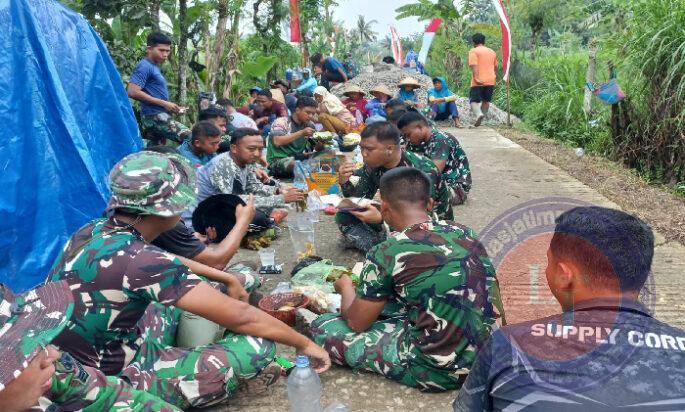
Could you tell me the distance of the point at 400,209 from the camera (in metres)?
2.93

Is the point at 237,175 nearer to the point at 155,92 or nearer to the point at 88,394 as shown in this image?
the point at 155,92

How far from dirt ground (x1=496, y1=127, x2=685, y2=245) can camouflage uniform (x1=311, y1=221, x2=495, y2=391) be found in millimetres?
3454

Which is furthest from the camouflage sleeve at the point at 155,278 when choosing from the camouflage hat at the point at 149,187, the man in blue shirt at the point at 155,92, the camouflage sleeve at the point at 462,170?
the man in blue shirt at the point at 155,92

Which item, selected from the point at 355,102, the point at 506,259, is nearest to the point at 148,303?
the point at 506,259

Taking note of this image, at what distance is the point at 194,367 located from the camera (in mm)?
2639

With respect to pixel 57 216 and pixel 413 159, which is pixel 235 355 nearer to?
pixel 57 216

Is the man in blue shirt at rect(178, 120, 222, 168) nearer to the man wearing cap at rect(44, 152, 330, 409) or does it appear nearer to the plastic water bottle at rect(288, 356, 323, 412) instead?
the man wearing cap at rect(44, 152, 330, 409)

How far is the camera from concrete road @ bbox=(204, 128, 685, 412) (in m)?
2.81

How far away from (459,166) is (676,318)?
2.90m

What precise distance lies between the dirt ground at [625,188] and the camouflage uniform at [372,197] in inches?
90.4

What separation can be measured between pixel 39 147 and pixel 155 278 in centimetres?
237

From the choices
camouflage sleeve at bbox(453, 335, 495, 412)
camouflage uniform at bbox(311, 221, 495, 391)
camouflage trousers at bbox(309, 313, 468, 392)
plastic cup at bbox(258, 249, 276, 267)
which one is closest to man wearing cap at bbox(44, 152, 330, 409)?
camouflage trousers at bbox(309, 313, 468, 392)

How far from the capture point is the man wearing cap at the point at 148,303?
219 centimetres

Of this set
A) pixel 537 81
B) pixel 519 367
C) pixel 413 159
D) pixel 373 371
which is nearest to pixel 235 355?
pixel 373 371
